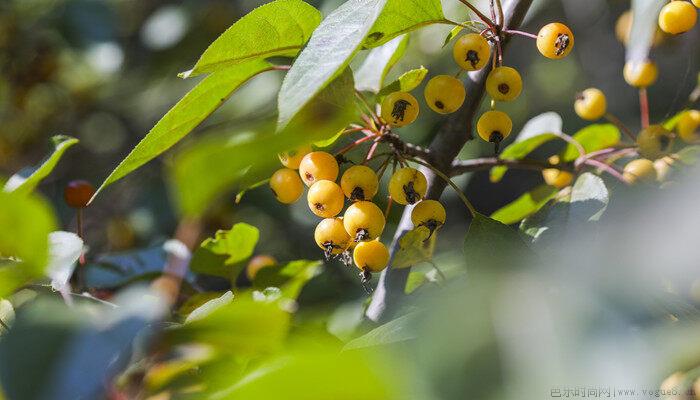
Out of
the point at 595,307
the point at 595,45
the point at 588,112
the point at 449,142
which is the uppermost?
the point at 595,307

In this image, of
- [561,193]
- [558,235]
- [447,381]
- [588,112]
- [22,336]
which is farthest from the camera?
[588,112]

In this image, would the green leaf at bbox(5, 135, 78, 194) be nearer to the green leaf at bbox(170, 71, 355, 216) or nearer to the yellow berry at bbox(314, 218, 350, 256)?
the yellow berry at bbox(314, 218, 350, 256)

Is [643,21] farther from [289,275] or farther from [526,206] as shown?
[289,275]

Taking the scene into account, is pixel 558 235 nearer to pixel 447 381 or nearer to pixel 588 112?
pixel 588 112

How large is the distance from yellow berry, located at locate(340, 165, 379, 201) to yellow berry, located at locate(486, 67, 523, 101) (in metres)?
0.18

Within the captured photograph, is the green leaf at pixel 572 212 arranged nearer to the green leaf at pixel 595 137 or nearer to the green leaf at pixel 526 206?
the green leaf at pixel 526 206

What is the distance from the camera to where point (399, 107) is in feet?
3.08

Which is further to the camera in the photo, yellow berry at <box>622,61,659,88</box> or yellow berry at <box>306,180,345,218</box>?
yellow berry at <box>622,61,659,88</box>

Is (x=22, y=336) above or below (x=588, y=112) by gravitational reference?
above

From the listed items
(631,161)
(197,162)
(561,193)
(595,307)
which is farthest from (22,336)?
(631,161)

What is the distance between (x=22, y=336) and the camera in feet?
1.65

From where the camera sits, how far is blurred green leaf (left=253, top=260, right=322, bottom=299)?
122 centimetres

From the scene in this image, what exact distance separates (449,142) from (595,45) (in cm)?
268

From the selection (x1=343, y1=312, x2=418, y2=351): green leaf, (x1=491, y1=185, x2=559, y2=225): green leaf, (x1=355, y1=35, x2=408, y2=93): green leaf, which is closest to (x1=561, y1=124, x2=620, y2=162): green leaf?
(x1=491, y1=185, x2=559, y2=225): green leaf
